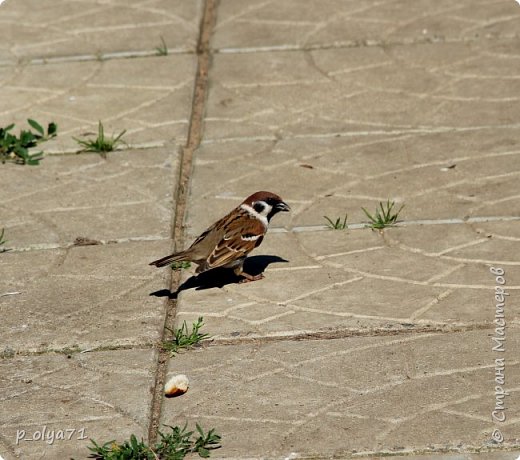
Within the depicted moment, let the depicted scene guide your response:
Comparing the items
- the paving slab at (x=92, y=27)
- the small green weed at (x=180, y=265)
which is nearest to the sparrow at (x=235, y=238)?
the small green weed at (x=180, y=265)

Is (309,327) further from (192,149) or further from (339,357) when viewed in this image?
(192,149)

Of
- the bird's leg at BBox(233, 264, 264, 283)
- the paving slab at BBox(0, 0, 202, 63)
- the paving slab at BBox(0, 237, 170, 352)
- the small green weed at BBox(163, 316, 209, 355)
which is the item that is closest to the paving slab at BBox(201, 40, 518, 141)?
the paving slab at BBox(0, 0, 202, 63)

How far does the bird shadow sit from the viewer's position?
6586 millimetres

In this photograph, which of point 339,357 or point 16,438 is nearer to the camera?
point 16,438

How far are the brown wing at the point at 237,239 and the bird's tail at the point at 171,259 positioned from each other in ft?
0.46

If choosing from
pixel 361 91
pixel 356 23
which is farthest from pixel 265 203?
pixel 356 23

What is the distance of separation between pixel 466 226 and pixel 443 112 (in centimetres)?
182

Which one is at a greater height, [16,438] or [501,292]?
[501,292]

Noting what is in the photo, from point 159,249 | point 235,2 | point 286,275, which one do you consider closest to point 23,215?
point 159,249

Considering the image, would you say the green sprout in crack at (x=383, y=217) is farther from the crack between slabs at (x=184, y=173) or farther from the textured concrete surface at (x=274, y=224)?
the crack between slabs at (x=184, y=173)

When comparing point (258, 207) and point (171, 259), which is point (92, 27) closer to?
point (258, 207)

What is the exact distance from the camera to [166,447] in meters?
4.93

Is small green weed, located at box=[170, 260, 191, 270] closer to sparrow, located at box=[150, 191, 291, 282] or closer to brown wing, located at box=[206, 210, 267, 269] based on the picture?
sparrow, located at box=[150, 191, 291, 282]

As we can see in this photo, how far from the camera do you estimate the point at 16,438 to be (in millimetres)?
5117
